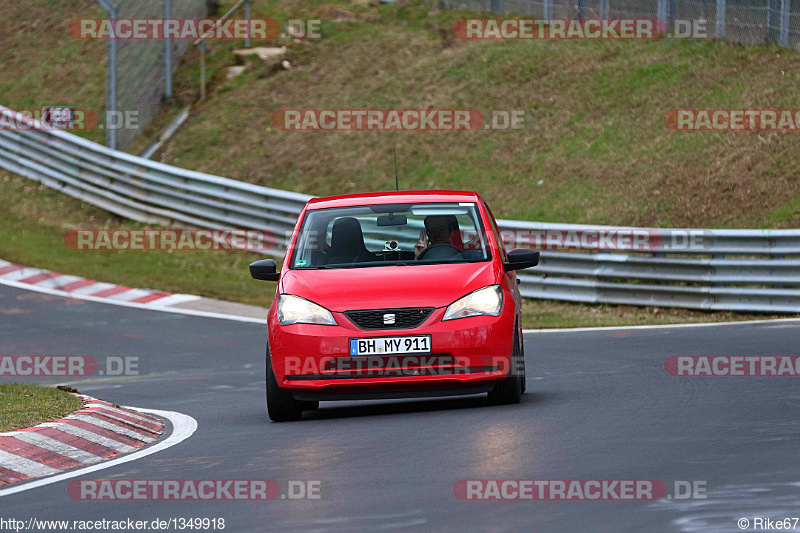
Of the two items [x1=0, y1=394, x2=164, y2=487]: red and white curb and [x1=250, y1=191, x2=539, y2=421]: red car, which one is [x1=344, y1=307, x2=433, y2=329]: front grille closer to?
[x1=250, y1=191, x2=539, y2=421]: red car

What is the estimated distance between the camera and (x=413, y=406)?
10586 mm

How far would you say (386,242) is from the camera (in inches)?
412

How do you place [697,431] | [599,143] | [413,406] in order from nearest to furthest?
1. [697,431]
2. [413,406]
3. [599,143]

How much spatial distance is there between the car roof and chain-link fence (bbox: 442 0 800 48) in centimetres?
1617

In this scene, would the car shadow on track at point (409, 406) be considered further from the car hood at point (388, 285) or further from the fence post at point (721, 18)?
the fence post at point (721, 18)

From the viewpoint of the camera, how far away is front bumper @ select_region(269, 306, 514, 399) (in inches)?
371

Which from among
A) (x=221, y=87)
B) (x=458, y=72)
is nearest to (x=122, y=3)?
(x=221, y=87)

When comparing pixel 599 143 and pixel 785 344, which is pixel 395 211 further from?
pixel 599 143

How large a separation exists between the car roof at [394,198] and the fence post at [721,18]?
17455mm

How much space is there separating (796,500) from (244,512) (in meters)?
2.49
